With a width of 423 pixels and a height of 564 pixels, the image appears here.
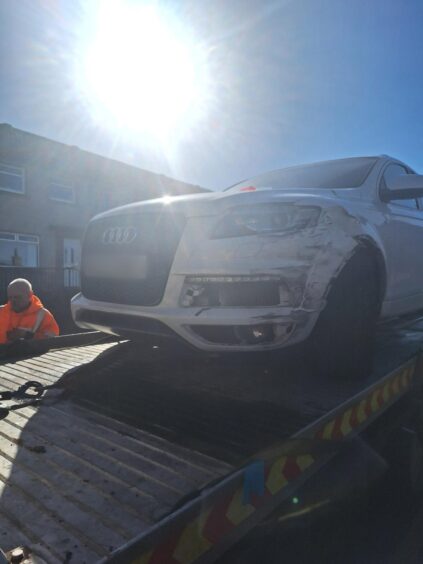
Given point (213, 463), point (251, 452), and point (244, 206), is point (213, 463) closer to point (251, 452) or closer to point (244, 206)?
point (251, 452)

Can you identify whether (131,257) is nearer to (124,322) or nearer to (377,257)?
(124,322)

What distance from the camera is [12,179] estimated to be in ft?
46.4

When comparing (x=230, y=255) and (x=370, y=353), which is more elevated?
(x=230, y=255)

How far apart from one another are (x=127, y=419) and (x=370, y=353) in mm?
1456

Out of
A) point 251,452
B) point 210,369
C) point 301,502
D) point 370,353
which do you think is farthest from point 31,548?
point 370,353

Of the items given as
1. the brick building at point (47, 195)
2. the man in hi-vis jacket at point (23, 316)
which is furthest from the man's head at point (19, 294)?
the brick building at point (47, 195)

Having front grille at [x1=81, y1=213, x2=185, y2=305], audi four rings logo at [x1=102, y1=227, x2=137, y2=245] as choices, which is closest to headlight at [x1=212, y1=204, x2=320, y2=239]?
front grille at [x1=81, y1=213, x2=185, y2=305]

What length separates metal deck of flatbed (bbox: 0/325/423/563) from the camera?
1111mm

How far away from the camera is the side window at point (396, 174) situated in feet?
10.4

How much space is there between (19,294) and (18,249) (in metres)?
11.5

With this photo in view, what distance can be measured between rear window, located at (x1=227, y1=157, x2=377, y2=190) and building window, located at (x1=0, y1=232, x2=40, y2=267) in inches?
486

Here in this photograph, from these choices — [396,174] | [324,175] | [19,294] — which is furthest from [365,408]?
[19,294]

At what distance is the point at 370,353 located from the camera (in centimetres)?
248

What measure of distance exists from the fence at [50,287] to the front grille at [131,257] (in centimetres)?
686
